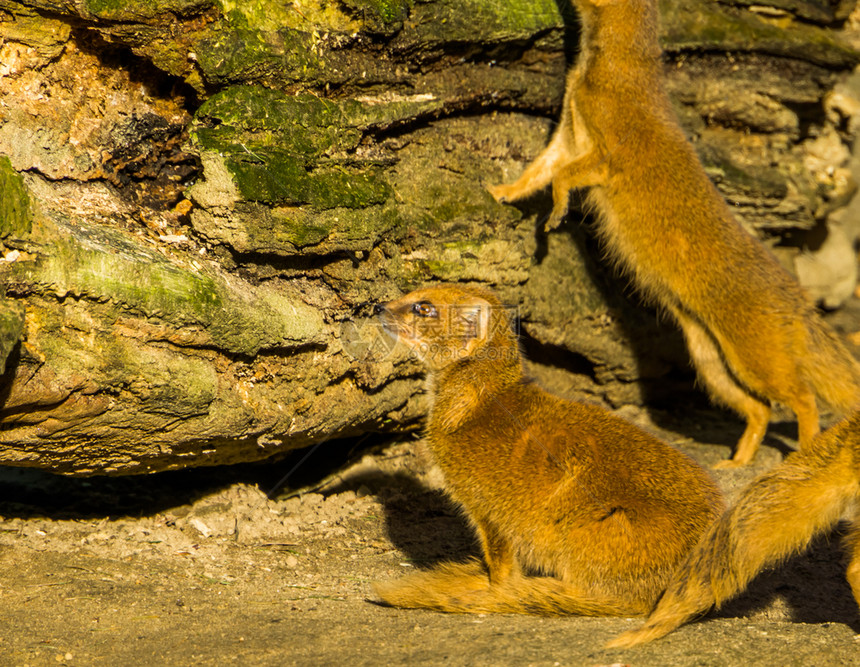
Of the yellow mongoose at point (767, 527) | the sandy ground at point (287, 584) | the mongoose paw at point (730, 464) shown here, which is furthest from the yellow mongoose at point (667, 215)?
the yellow mongoose at point (767, 527)

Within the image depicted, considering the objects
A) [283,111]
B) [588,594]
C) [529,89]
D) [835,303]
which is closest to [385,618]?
[588,594]

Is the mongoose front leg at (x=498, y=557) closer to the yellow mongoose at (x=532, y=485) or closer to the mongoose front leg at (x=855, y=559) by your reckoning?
the yellow mongoose at (x=532, y=485)

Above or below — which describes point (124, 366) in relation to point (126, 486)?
above

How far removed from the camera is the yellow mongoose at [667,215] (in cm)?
543

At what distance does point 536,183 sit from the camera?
18.2 ft

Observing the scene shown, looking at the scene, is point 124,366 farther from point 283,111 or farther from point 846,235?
point 846,235

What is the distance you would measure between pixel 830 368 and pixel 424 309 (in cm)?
289

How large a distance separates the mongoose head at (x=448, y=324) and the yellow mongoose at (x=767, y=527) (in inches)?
50.9

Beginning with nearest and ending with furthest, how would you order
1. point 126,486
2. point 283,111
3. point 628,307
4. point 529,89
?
point 283,111, point 126,486, point 529,89, point 628,307

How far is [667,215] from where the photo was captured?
541 centimetres

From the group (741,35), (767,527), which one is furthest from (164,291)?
(741,35)

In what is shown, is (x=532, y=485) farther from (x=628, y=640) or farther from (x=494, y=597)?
(x=628, y=640)

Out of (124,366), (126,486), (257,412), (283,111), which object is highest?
(283,111)

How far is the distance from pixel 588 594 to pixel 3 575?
2.58m
